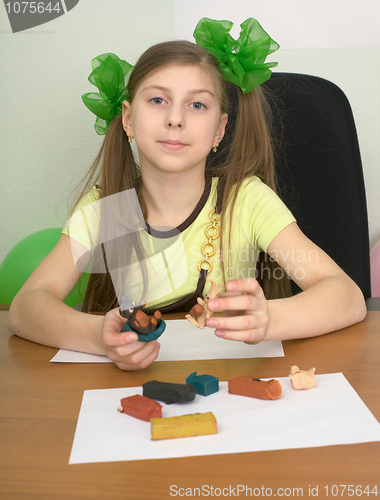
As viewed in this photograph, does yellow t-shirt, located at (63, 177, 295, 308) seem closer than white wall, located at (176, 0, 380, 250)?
Yes

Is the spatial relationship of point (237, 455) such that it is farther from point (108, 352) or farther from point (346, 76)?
point (346, 76)

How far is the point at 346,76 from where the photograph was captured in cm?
155

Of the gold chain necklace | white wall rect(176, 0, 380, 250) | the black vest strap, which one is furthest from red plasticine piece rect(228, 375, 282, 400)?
white wall rect(176, 0, 380, 250)

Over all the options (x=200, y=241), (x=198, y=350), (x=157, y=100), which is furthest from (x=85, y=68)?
(x=198, y=350)

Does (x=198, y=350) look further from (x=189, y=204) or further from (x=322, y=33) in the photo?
(x=322, y=33)

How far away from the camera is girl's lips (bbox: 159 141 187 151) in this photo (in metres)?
0.93

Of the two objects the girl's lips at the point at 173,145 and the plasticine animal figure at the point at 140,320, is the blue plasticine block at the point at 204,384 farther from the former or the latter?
the girl's lips at the point at 173,145

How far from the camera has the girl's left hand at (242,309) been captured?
0.55m

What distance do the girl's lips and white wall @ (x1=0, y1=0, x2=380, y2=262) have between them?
0.76 meters

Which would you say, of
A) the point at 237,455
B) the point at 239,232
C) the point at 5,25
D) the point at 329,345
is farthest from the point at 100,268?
the point at 5,25

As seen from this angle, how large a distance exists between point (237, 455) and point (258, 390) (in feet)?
0.38

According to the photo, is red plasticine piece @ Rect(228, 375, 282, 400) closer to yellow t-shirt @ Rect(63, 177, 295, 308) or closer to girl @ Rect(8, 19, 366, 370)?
girl @ Rect(8, 19, 366, 370)

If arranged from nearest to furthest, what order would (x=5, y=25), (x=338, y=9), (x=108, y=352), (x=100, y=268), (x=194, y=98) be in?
1. (x=108, y=352)
2. (x=194, y=98)
3. (x=100, y=268)
4. (x=338, y=9)
5. (x=5, y=25)

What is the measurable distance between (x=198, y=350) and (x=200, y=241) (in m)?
0.41
